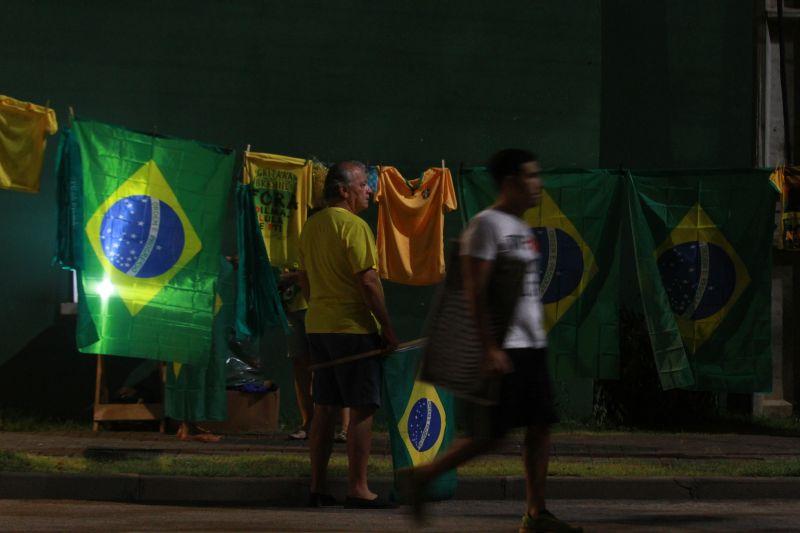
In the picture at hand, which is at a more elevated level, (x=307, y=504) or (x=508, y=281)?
(x=508, y=281)

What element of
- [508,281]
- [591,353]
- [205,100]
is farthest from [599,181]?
[508,281]

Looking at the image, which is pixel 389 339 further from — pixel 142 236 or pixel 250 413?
pixel 250 413

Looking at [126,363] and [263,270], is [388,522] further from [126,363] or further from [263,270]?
[126,363]

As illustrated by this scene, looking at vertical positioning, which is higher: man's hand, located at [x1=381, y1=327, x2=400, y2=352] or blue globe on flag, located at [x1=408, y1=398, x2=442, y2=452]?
man's hand, located at [x1=381, y1=327, x2=400, y2=352]

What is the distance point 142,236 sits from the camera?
1002 centimetres

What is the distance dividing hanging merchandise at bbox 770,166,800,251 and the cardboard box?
4825 millimetres

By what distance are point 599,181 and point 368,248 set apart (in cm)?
450

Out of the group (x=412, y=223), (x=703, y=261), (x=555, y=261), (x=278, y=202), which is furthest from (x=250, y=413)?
(x=703, y=261)

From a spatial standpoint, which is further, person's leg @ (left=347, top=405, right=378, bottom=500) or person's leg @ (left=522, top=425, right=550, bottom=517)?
person's leg @ (left=347, top=405, right=378, bottom=500)

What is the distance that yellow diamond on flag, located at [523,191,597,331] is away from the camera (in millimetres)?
11242

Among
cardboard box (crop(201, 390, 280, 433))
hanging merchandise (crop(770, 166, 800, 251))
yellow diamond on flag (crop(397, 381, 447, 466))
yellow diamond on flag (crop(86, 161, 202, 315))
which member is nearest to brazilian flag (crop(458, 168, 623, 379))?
hanging merchandise (crop(770, 166, 800, 251))

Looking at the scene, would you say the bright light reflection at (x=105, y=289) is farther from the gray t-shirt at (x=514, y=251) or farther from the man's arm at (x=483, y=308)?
the man's arm at (x=483, y=308)

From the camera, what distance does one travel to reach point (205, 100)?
41.2 feet

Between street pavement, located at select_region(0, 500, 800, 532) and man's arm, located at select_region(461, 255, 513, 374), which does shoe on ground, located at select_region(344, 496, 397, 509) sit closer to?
street pavement, located at select_region(0, 500, 800, 532)
